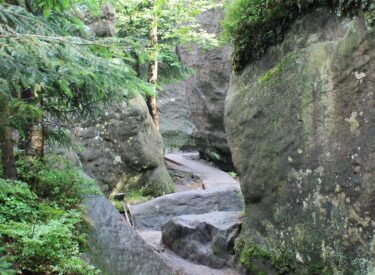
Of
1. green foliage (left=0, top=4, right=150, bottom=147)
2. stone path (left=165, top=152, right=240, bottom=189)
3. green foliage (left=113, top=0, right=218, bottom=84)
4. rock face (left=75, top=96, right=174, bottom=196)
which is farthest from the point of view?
stone path (left=165, top=152, right=240, bottom=189)

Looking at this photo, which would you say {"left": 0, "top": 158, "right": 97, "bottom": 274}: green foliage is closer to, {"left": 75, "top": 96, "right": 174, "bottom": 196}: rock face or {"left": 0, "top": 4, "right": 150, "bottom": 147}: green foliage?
{"left": 0, "top": 4, "right": 150, "bottom": 147}: green foliage

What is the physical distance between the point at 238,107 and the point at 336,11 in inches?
87.0

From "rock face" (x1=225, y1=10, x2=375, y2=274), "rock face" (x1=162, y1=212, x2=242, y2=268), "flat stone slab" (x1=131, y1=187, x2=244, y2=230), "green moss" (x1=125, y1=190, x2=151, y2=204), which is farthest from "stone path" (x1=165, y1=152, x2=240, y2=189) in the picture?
"rock face" (x1=225, y1=10, x2=375, y2=274)

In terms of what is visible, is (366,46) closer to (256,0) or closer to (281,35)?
(281,35)

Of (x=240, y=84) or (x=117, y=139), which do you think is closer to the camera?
(x=240, y=84)

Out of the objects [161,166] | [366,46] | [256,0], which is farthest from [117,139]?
[366,46]

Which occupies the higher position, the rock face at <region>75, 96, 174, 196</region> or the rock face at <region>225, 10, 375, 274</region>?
the rock face at <region>225, 10, 375, 274</region>

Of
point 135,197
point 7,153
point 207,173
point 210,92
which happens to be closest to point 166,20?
point 210,92

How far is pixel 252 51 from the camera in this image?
6.84 m

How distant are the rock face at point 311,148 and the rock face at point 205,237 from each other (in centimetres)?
52

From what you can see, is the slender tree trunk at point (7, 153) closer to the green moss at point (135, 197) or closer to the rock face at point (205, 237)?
the rock face at point (205, 237)

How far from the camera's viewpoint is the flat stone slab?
388 inches

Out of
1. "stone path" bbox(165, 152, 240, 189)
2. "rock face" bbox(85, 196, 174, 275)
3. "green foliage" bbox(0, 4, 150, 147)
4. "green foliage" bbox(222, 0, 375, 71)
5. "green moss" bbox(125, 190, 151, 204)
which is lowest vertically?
"stone path" bbox(165, 152, 240, 189)

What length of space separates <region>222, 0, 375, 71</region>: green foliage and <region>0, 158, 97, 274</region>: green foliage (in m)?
3.57
